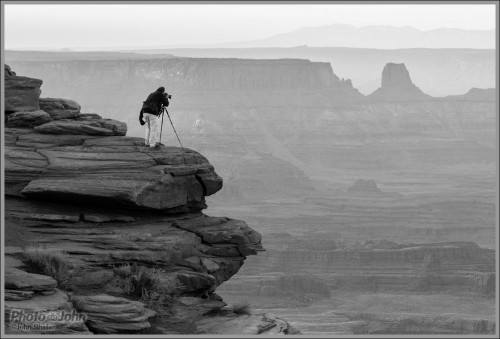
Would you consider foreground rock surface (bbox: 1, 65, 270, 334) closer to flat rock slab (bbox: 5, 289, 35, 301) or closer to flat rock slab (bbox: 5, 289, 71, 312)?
flat rock slab (bbox: 5, 289, 71, 312)

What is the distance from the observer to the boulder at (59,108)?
31.6 metres

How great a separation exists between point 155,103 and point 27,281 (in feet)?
25.5

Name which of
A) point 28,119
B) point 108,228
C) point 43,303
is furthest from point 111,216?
point 43,303

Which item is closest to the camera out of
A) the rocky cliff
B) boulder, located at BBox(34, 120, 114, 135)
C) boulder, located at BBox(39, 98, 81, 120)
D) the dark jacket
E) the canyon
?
the rocky cliff

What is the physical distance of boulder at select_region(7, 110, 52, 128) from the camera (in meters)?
30.3

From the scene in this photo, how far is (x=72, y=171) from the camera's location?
2839cm

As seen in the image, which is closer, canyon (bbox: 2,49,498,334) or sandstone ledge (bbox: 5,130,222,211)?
sandstone ledge (bbox: 5,130,222,211)

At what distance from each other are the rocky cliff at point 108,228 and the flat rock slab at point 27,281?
2 cm

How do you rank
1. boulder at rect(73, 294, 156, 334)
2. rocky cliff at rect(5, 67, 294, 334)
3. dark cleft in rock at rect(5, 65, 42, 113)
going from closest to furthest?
boulder at rect(73, 294, 156, 334) < rocky cliff at rect(5, 67, 294, 334) < dark cleft in rock at rect(5, 65, 42, 113)

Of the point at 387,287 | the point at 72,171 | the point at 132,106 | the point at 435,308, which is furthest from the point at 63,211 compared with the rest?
the point at 132,106

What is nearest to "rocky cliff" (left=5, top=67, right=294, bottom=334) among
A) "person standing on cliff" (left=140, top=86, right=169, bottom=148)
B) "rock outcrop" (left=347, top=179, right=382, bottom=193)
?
"person standing on cliff" (left=140, top=86, right=169, bottom=148)

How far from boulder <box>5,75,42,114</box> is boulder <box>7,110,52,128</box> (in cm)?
38

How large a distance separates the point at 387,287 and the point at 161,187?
56191mm

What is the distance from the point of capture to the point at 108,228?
91.8 feet
